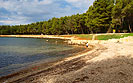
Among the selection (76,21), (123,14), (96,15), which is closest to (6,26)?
(76,21)

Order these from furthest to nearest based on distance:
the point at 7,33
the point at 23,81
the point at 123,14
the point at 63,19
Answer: the point at 7,33 → the point at 63,19 → the point at 123,14 → the point at 23,81

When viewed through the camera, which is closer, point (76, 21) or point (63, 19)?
point (76, 21)

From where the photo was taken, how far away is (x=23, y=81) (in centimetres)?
809

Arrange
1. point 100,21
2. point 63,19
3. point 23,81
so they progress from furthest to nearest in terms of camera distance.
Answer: point 63,19
point 100,21
point 23,81

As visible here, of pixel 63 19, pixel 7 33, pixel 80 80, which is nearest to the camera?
pixel 80 80

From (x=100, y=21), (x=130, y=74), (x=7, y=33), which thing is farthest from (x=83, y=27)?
(x=7, y=33)

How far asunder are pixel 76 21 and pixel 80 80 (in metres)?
71.1

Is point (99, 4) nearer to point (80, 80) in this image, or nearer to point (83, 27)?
point (83, 27)

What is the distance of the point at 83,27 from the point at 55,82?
75813mm

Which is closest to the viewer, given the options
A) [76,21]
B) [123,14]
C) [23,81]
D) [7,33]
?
[23,81]

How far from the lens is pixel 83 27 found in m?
80.2

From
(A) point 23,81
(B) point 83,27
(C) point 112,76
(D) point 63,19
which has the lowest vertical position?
(A) point 23,81

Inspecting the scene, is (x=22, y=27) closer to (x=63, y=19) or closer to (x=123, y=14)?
(x=63, y=19)

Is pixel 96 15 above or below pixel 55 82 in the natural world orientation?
above
